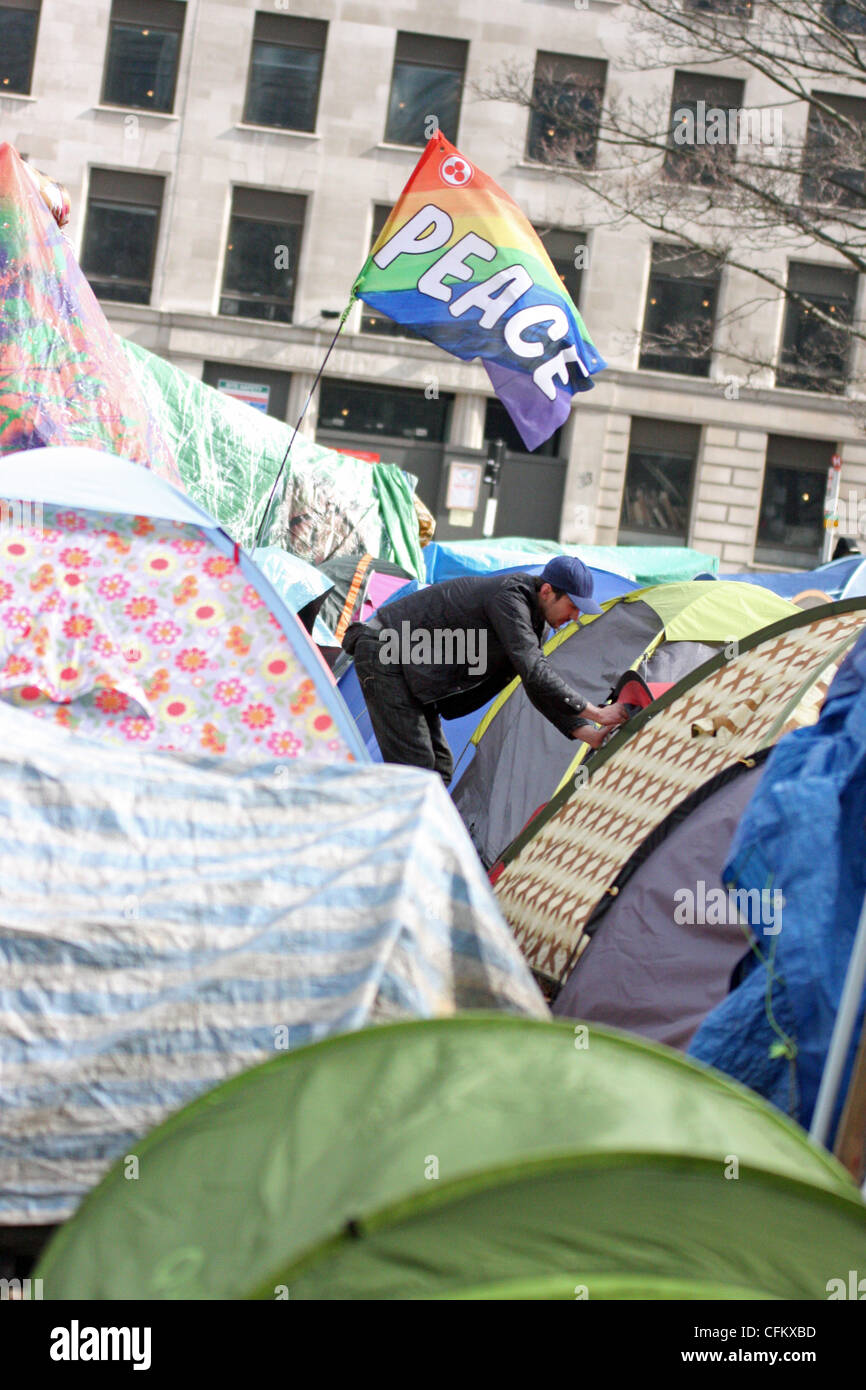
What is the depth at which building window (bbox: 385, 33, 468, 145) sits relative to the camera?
71.9 feet

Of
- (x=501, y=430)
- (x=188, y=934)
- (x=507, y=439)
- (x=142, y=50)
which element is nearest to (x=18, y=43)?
(x=142, y=50)

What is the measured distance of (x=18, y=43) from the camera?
21656mm

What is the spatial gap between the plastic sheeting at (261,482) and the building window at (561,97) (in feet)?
34.6

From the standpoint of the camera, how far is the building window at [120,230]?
21.7 m

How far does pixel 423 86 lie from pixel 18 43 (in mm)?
6345

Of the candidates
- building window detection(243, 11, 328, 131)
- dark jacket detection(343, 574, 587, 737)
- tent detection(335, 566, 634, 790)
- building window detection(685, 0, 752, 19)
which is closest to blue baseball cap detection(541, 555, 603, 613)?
Answer: dark jacket detection(343, 574, 587, 737)

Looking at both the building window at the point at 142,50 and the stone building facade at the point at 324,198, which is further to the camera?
the building window at the point at 142,50

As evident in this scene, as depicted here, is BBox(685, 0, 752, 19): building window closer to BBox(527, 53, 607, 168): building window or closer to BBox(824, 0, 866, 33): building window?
BBox(824, 0, 866, 33): building window

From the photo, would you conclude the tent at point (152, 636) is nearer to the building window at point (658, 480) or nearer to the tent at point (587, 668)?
the tent at point (587, 668)

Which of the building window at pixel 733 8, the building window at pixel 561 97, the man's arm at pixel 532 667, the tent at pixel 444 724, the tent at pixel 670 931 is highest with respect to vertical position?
the building window at pixel 561 97

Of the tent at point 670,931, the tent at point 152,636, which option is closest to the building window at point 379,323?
the tent at point 152,636

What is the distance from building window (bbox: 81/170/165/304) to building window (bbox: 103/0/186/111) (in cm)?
121

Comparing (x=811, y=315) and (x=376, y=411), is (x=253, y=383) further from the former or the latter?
(x=811, y=315)

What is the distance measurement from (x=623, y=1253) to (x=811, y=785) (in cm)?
102
